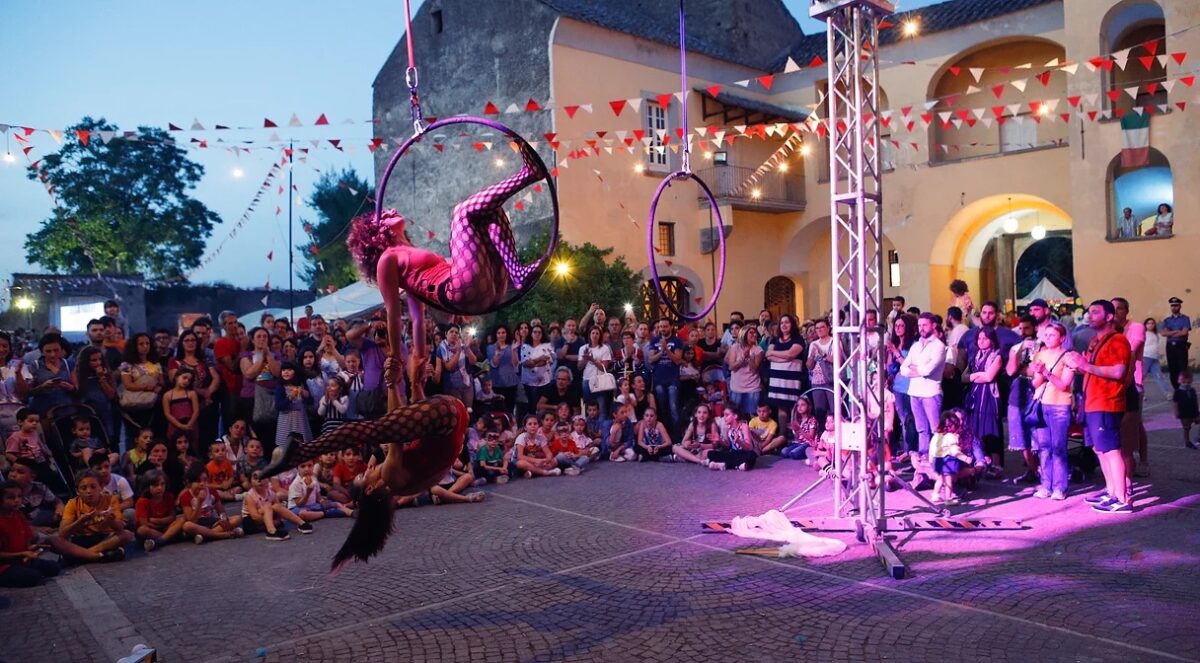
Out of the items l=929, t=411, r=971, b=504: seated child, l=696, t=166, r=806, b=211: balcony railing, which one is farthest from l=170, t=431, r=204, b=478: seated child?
l=696, t=166, r=806, b=211: balcony railing

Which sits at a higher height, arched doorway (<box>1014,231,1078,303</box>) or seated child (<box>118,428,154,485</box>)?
arched doorway (<box>1014,231,1078,303</box>)

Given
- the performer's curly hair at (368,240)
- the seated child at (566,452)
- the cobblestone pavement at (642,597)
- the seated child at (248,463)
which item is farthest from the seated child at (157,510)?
the seated child at (566,452)

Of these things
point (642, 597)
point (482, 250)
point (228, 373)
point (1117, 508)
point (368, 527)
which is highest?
point (482, 250)

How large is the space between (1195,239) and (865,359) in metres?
12.3

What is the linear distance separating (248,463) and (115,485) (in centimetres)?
116

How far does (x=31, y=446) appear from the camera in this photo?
6.67m

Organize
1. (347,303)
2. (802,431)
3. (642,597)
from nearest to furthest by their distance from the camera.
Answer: (642,597) → (802,431) → (347,303)

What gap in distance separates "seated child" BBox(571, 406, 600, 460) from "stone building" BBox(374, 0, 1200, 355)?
22.5 ft

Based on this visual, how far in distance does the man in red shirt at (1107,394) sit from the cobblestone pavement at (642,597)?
0.88 feet

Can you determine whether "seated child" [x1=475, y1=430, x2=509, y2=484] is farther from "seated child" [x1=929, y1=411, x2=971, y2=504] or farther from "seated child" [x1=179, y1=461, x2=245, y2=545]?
"seated child" [x1=929, y1=411, x2=971, y2=504]

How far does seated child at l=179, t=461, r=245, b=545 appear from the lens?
21.1ft

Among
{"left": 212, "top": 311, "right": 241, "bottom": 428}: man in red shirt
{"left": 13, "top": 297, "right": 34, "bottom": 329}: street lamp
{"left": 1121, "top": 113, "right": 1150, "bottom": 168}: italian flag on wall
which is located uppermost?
{"left": 1121, "top": 113, "right": 1150, "bottom": 168}: italian flag on wall

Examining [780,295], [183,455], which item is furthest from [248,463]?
[780,295]

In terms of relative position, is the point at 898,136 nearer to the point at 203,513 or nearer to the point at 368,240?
the point at 203,513
